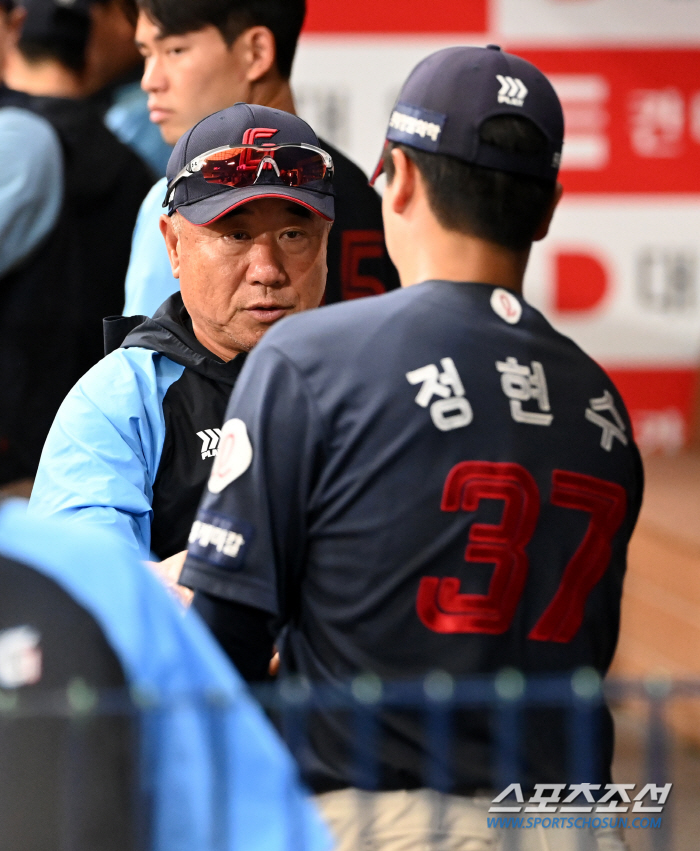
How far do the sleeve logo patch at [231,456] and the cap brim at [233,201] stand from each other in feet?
1.59

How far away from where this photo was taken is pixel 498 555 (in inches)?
53.9

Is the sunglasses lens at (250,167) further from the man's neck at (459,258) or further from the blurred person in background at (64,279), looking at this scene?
the blurred person in background at (64,279)

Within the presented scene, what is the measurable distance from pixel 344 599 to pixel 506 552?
17cm

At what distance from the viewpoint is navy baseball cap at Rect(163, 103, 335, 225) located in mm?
1783

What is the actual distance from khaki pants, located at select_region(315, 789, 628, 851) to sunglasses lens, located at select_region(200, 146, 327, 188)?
803mm

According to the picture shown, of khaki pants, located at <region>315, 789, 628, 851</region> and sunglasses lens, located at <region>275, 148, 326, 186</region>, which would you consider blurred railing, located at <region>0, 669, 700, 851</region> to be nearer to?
khaki pants, located at <region>315, 789, 628, 851</region>

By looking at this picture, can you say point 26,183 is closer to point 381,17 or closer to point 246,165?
point 246,165

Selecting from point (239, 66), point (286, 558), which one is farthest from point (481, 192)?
point (239, 66)

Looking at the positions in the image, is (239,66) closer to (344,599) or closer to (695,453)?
(344,599)

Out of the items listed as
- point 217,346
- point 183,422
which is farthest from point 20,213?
point 183,422

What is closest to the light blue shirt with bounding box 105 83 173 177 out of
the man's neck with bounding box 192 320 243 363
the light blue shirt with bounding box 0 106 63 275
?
the light blue shirt with bounding box 0 106 63 275

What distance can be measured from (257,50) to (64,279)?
0.67m

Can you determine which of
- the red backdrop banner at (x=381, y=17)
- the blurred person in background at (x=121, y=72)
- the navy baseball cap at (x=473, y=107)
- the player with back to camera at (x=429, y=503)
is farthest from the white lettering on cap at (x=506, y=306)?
the red backdrop banner at (x=381, y=17)

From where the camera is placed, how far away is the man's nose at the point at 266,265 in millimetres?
1826
